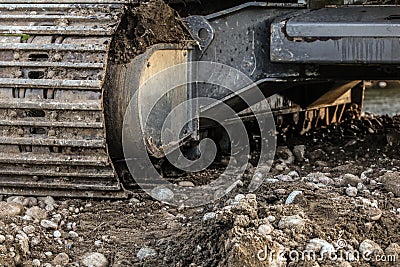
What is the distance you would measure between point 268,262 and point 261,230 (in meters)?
0.25

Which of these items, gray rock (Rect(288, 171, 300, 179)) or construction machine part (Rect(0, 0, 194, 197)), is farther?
gray rock (Rect(288, 171, 300, 179))

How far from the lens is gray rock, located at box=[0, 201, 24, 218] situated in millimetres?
3643

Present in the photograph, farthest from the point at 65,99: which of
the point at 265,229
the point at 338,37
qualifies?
the point at 338,37

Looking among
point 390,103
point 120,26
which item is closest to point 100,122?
point 120,26

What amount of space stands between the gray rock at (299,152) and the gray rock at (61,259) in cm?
240

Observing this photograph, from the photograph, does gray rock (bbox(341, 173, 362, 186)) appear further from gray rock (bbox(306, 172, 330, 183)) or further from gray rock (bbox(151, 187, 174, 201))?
gray rock (bbox(151, 187, 174, 201))

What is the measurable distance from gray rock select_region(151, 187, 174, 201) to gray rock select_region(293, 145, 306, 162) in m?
1.34

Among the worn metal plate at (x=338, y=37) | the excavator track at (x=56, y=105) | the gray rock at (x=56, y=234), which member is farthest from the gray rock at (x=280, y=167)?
the gray rock at (x=56, y=234)

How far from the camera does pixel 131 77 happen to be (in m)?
3.83

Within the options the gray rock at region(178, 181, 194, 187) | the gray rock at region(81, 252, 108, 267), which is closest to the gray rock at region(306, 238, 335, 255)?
the gray rock at region(81, 252, 108, 267)

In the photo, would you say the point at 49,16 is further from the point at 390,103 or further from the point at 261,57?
the point at 390,103

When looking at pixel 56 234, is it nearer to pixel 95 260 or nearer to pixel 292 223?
pixel 95 260

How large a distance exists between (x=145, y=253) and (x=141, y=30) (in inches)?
49.2

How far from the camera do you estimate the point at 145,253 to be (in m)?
3.22
